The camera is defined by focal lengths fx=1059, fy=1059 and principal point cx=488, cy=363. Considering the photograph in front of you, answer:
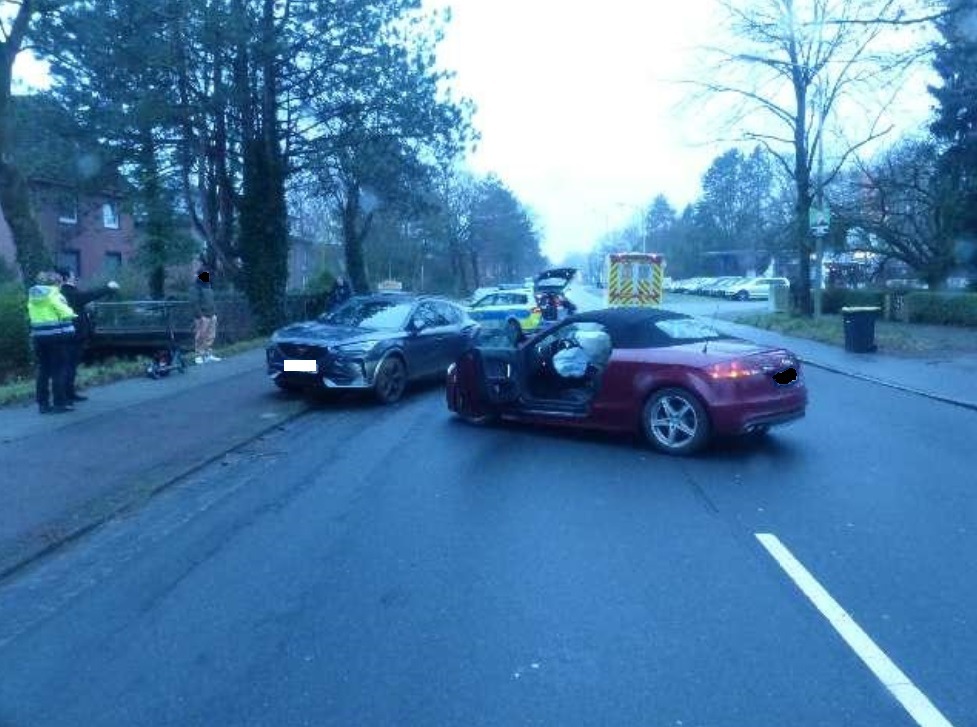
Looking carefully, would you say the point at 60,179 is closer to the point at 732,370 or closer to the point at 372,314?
the point at 372,314

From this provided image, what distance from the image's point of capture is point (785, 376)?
9930mm

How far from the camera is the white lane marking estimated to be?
408 cm

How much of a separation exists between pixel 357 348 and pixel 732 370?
5.69 metres

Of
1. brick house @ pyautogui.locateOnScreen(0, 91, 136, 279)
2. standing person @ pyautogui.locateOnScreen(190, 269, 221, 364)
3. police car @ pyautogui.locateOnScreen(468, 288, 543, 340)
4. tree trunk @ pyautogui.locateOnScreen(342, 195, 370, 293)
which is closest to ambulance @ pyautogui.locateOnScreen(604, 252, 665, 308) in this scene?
police car @ pyautogui.locateOnScreen(468, 288, 543, 340)

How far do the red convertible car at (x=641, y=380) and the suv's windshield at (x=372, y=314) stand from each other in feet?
10.5

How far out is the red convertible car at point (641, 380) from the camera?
9.56 meters

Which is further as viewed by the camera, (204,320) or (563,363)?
(204,320)

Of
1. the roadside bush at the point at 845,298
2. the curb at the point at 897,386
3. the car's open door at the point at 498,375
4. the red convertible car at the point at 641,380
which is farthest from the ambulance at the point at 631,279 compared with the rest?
the car's open door at the point at 498,375

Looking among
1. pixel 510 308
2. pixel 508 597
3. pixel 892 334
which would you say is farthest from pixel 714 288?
pixel 508 597

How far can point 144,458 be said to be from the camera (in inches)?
383

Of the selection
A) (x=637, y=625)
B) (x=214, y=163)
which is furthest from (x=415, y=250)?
(x=637, y=625)

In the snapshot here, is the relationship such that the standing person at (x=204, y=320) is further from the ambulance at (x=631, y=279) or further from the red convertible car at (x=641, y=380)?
the ambulance at (x=631, y=279)

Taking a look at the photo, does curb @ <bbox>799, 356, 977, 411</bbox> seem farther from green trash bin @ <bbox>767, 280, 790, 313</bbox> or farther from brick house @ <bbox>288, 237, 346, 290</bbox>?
brick house @ <bbox>288, 237, 346, 290</bbox>

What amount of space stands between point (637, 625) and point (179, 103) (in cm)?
2271
